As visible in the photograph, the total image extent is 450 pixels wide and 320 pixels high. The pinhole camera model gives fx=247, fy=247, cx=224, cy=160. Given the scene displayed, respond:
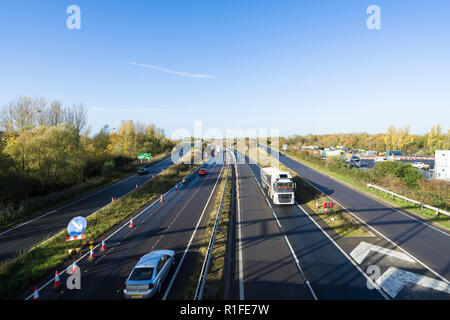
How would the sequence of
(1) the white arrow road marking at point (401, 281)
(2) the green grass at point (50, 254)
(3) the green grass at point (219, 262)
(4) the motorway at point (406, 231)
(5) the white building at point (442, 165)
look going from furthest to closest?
(5) the white building at point (442, 165), (4) the motorway at point (406, 231), (2) the green grass at point (50, 254), (1) the white arrow road marking at point (401, 281), (3) the green grass at point (219, 262)

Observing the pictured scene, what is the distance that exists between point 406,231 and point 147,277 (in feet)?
60.3

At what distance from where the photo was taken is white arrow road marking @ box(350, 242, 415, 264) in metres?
14.2

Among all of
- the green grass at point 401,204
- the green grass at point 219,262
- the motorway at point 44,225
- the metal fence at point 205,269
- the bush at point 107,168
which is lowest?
the motorway at point 44,225

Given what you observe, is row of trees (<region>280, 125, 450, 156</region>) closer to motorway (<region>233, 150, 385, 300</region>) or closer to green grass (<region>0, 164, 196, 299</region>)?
motorway (<region>233, 150, 385, 300</region>)

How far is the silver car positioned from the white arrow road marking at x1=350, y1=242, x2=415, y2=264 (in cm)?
1070

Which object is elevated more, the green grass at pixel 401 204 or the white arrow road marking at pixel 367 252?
the green grass at pixel 401 204

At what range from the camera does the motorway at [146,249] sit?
1132 centimetres

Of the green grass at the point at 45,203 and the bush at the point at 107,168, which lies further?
the bush at the point at 107,168

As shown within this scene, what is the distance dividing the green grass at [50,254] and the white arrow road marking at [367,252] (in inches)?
678

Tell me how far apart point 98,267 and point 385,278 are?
15.0 meters

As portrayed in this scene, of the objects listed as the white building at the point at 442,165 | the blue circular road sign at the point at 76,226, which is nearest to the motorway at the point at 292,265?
the blue circular road sign at the point at 76,226

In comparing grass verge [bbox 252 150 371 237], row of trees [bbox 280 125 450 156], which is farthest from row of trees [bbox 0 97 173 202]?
row of trees [bbox 280 125 450 156]

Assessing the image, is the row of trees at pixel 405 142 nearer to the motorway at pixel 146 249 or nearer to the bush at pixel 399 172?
the bush at pixel 399 172

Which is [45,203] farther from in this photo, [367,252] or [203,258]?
[367,252]
